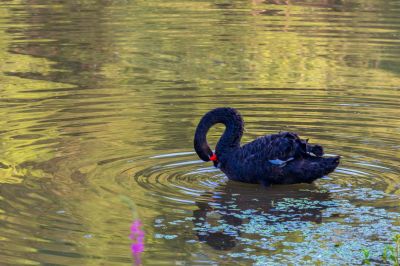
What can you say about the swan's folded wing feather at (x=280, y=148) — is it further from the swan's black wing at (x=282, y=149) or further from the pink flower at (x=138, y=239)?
the pink flower at (x=138, y=239)

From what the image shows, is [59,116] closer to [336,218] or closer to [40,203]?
[40,203]

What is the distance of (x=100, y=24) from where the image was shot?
1919cm

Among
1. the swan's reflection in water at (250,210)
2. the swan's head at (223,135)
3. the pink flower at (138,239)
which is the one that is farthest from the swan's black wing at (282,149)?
the pink flower at (138,239)

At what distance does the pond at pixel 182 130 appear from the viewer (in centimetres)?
683

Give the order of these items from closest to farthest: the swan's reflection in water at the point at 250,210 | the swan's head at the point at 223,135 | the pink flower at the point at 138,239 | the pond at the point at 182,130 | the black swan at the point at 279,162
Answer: the pink flower at the point at 138,239
the pond at the point at 182,130
the swan's reflection in water at the point at 250,210
the black swan at the point at 279,162
the swan's head at the point at 223,135

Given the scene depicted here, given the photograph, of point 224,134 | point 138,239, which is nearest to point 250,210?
point 224,134

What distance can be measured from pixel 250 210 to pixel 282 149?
2.64 feet

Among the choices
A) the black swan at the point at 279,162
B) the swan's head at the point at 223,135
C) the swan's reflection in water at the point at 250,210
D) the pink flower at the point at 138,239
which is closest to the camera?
the pink flower at the point at 138,239

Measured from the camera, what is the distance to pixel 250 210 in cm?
778

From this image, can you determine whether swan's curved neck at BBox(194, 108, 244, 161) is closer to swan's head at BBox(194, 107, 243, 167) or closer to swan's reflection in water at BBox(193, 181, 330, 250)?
swan's head at BBox(194, 107, 243, 167)

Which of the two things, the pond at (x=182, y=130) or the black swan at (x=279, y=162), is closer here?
the pond at (x=182, y=130)

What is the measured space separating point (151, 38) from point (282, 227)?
11.0 m

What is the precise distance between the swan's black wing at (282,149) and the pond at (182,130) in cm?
32

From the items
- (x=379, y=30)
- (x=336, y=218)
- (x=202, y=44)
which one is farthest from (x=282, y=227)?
(x=379, y=30)
